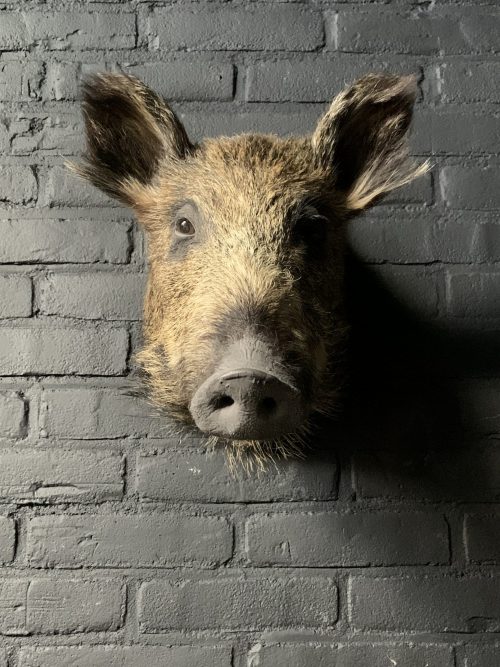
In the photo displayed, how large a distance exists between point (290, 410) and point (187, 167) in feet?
2.23

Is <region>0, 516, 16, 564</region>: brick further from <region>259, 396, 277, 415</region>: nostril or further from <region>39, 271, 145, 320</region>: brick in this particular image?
<region>259, 396, 277, 415</region>: nostril

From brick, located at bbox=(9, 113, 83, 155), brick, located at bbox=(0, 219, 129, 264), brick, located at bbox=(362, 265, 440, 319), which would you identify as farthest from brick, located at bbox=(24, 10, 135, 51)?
brick, located at bbox=(362, 265, 440, 319)

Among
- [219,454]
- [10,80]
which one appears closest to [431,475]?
[219,454]

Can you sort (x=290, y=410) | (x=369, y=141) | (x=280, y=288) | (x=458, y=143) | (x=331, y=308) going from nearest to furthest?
(x=290, y=410) → (x=280, y=288) → (x=331, y=308) → (x=369, y=141) → (x=458, y=143)

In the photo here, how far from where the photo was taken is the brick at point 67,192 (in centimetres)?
177

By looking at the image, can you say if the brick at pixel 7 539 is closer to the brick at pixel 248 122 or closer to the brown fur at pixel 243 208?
the brown fur at pixel 243 208

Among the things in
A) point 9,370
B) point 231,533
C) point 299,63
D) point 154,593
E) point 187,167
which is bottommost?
point 154,593

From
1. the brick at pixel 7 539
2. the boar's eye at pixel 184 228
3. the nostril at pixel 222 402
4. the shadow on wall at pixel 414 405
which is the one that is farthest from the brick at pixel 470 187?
the brick at pixel 7 539

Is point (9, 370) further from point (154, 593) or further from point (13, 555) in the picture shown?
point (154, 593)

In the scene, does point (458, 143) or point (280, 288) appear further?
point (458, 143)

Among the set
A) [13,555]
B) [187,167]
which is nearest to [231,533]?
[13,555]

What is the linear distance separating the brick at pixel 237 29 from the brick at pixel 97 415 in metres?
1.00

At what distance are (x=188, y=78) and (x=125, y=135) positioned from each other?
0.33 meters

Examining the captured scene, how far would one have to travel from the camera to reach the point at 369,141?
1.64m
